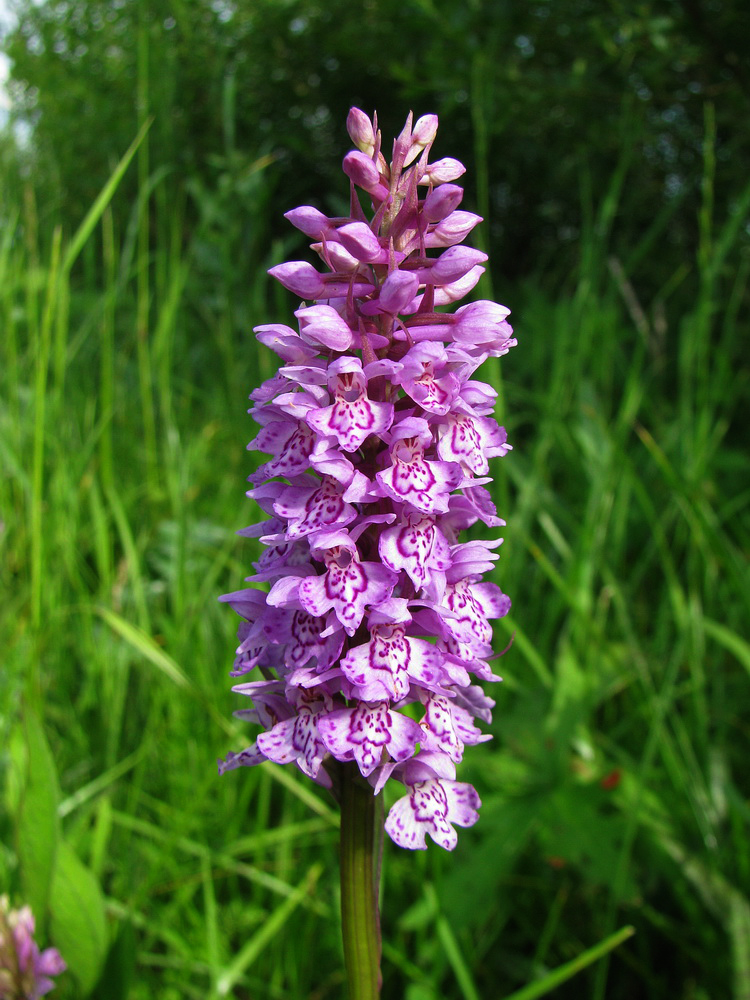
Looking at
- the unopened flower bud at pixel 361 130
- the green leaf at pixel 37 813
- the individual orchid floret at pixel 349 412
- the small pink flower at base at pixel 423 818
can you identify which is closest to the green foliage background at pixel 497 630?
the green leaf at pixel 37 813

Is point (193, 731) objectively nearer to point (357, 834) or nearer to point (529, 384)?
point (357, 834)

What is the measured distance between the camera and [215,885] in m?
2.06

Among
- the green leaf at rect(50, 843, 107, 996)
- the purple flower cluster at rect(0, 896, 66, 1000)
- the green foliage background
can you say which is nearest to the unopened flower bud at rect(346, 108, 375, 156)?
the green foliage background

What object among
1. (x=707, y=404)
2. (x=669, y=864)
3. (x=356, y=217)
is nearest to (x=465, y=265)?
(x=356, y=217)

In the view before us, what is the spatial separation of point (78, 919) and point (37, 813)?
9.8 inches

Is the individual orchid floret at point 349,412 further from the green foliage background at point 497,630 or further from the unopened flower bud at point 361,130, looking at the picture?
the green foliage background at point 497,630

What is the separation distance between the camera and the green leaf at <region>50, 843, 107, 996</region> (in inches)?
59.0

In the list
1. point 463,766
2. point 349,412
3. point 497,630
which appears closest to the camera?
point 349,412

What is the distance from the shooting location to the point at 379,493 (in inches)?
40.7

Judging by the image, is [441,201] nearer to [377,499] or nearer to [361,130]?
[361,130]

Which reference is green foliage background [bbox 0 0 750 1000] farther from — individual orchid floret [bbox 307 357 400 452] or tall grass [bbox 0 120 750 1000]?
individual orchid floret [bbox 307 357 400 452]

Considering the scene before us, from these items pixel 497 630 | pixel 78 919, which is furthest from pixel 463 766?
pixel 78 919

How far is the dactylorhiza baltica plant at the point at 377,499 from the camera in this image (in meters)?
1.02

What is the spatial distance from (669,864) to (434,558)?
131 centimetres
